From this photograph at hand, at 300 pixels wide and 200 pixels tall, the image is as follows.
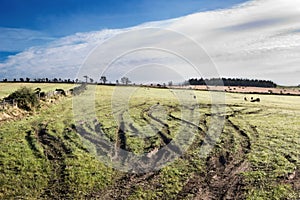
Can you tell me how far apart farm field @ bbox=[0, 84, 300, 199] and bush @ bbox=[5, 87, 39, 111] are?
228 cm

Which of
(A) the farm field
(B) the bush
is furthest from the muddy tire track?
(B) the bush

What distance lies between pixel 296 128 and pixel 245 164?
48.8 feet

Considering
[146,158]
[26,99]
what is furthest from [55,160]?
[26,99]

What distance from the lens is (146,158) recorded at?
22.0 m

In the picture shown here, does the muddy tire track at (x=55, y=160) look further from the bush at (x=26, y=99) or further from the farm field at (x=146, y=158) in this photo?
the bush at (x=26, y=99)

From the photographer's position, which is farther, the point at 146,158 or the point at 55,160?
the point at 146,158

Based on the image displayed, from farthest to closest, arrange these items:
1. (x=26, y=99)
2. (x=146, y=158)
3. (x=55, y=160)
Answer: (x=26, y=99) → (x=146, y=158) → (x=55, y=160)

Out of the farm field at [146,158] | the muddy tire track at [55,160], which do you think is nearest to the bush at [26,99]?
the farm field at [146,158]

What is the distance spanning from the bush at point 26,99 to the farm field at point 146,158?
2.28 metres

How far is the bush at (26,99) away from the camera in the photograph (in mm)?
36650

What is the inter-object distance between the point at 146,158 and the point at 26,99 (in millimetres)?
20866

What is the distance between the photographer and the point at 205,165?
2094 cm

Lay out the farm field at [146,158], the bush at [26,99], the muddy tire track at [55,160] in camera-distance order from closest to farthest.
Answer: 1. the muddy tire track at [55,160]
2. the farm field at [146,158]
3. the bush at [26,99]

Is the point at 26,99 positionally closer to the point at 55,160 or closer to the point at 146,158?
the point at 55,160
